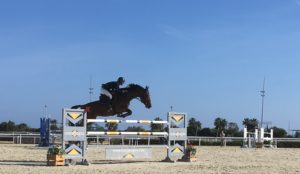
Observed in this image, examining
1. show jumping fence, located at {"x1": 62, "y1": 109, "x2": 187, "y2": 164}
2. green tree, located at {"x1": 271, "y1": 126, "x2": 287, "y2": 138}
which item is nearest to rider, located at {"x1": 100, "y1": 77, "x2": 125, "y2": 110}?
show jumping fence, located at {"x1": 62, "y1": 109, "x2": 187, "y2": 164}

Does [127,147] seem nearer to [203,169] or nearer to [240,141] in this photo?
[203,169]

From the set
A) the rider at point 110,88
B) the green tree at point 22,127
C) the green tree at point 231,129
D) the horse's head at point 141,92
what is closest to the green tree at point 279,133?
the green tree at point 231,129

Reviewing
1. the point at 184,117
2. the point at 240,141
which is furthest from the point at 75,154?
the point at 240,141

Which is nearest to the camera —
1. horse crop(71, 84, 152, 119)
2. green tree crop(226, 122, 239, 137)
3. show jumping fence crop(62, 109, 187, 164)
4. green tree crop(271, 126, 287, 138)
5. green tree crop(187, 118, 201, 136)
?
show jumping fence crop(62, 109, 187, 164)

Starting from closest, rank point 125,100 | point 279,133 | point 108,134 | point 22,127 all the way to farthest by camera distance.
Result: point 108,134
point 125,100
point 279,133
point 22,127

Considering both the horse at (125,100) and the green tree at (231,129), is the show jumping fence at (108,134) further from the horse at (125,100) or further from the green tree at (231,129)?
the green tree at (231,129)

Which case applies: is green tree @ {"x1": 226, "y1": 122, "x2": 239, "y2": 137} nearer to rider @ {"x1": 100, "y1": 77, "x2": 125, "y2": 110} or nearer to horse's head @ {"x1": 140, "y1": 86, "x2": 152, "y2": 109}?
horse's head @ {"x1": 140, "y1": 86, "x2": 152, "y2": 109}

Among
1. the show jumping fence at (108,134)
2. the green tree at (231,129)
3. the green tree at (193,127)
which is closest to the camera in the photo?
the show jumping fence at (108,134)

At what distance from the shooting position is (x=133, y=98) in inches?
691

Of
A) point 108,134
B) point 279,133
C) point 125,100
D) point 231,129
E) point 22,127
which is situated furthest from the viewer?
point 22,127

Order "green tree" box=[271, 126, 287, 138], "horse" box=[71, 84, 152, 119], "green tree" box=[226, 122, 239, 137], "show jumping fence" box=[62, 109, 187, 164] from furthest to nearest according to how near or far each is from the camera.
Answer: "green tree" box=[226, 122, 239, 137]
"green tree" box=[271, 126, 287, 138]
"horse" box=[71, 84, 152, 119]
"show jumping fence" box=[62, 109, 187, 164]

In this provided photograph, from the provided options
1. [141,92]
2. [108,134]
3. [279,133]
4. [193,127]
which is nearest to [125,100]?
[141,92]

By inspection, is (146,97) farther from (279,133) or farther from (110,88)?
(279,133)

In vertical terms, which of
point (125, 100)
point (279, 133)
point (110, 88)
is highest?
point (110, 88)
